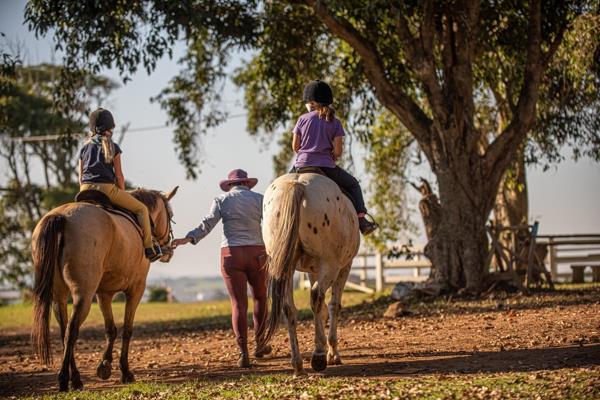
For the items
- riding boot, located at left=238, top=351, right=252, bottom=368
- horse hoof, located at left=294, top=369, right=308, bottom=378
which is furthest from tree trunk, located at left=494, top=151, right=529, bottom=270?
horse hoof, located at left=294, top=369, right=308, bottom=378

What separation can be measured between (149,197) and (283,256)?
3.18 meters

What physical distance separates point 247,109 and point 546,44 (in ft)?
28.4

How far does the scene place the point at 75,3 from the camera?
18.1 m

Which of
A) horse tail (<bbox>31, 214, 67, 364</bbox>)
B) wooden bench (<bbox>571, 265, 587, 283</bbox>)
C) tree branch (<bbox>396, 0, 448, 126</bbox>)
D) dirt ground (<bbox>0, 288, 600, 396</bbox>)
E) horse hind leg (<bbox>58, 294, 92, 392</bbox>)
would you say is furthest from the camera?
wooden bench (<bbox>571, 265, 587, 283</bbox>)

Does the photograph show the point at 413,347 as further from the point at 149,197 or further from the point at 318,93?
the point at 149,197

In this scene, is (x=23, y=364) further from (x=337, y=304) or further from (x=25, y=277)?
(x=25, y=277)

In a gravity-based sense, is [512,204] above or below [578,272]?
above

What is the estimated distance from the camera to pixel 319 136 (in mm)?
10141

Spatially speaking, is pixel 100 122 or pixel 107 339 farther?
pixel 107 339

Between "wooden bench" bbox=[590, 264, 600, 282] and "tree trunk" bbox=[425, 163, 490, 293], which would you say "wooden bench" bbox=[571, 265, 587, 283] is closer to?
"wooden bench" bbox=[590, 264, 600, 282]

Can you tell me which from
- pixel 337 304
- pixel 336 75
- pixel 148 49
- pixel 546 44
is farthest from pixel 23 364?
pixel 546 44

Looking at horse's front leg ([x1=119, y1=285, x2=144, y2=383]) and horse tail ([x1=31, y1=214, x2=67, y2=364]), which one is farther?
horse's front leg ([x1=119, y1=285, x2=144, y2=383])

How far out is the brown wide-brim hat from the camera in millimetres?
11338

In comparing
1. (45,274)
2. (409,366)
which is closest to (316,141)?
(409,366)
